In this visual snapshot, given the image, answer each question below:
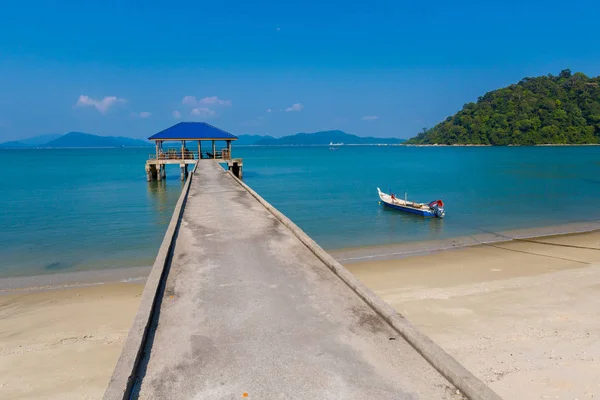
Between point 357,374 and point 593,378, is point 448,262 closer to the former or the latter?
point 593,378

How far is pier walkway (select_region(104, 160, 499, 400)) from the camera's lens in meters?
4.20

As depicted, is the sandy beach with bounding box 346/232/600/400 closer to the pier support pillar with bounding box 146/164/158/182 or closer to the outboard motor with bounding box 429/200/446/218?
the outboard motor with bounding box 429/200/446/218

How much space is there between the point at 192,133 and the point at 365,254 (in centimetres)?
2326

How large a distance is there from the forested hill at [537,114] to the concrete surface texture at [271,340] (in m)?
151

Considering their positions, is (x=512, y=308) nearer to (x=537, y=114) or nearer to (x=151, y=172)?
(x=151, y=172)

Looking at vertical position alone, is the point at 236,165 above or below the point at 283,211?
above

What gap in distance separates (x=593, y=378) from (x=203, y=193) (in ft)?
47.5

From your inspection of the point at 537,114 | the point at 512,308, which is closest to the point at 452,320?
the point at 512,308

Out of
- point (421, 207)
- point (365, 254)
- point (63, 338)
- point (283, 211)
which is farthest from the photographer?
point (283, 211)

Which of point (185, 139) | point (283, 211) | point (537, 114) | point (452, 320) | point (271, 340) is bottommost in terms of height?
point (283, 211)

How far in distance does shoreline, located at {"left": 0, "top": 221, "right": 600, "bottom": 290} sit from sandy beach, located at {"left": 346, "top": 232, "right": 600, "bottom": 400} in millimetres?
808

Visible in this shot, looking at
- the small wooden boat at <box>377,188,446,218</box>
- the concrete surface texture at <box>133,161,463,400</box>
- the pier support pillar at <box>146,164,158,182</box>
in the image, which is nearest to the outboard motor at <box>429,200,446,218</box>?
the small wooden boat at <box>377,188,446,218</box>

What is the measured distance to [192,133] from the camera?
112 ft

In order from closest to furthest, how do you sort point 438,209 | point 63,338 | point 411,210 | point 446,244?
point 63,338 < point 446,244 < point 438,209 < point 411,210
